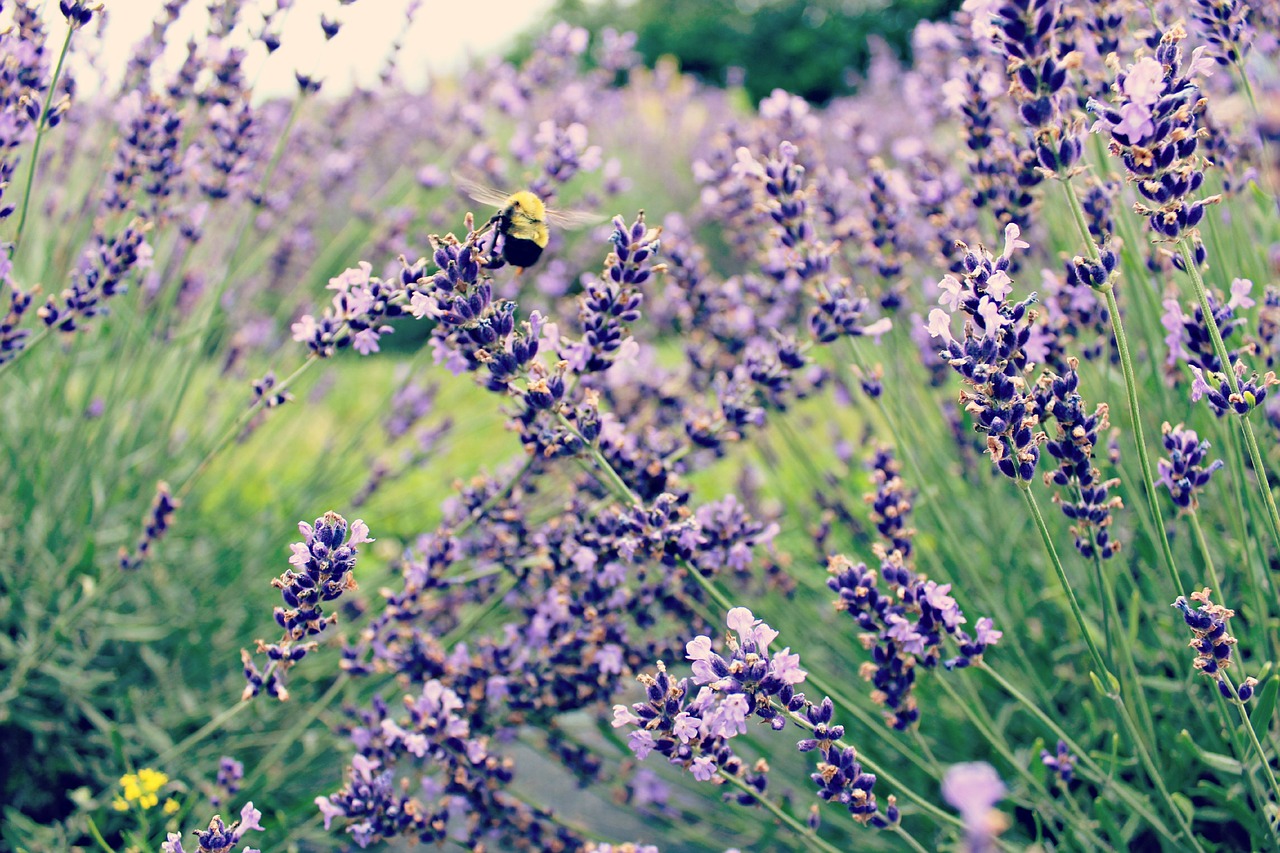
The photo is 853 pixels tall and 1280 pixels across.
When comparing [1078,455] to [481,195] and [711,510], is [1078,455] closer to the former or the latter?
[711,510]

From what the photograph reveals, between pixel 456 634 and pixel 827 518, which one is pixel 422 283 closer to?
pixel 456 634

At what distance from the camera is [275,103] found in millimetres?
5133

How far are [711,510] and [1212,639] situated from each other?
75 centimetres

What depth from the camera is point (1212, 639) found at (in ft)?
4.01

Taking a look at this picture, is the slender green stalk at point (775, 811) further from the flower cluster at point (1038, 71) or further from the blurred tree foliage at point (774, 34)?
the blurred tree foliage at point (774, 34)

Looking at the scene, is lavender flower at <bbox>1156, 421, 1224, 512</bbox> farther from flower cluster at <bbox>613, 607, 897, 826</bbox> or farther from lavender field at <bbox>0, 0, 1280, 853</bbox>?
flower cluster at <bbox>613, 607, 897, 826</bbox>

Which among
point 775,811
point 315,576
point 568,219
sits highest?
point 568,219

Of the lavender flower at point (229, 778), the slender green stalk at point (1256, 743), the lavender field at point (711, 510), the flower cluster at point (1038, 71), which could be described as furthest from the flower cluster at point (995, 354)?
the lavender flower at point (229, 778)

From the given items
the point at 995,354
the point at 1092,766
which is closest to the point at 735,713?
the point at 995,354

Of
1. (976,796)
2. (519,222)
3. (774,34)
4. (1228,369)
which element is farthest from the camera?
(774,34)

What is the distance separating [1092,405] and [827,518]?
0.63m

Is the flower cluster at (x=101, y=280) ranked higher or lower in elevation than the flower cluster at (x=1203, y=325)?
lower

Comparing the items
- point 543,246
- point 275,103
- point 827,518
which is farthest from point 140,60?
point 275,103

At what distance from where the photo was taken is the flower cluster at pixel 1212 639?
1208 mm
